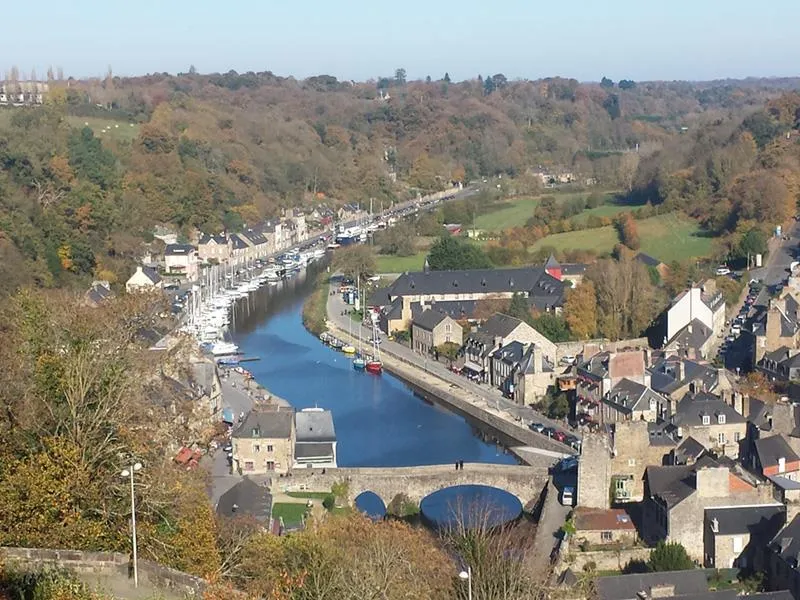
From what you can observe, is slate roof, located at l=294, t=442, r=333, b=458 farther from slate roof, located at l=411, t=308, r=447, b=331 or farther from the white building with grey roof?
slate roof, located at l=411, t=308, r=447, b=331

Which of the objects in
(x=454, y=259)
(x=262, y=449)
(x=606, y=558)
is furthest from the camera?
(x=454, y=259)

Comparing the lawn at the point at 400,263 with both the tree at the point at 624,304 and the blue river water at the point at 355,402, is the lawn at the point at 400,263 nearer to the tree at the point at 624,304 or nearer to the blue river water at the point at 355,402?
the blue river water at the point at 355,402

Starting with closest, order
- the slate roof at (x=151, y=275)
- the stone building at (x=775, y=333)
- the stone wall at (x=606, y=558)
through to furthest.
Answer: the stone wall at (x=606, y=558)
the stone building at (x=775, y=333)
the slate roof at (x=151, y=275)

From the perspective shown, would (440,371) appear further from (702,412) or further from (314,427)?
(702,412)

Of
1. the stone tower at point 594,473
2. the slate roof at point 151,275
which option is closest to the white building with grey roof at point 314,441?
Result: the stone tower at point 594,473

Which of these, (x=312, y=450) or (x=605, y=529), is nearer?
(x=605, y=529)

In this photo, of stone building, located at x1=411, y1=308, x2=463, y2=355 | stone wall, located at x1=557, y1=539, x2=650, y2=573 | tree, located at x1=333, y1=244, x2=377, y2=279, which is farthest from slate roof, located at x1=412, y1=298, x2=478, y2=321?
stone wall, located at x1=557, y1=539, x2=650, y2=573

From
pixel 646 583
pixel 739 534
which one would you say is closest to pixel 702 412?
pixel 739 534
